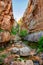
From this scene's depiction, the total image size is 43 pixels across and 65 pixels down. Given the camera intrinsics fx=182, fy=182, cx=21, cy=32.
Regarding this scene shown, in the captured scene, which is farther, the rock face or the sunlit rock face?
the sunlit rock face

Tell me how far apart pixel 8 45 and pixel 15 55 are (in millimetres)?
3519

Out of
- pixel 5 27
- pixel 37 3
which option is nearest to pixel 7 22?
pixel 5 27

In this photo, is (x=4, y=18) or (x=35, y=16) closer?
(x=4, y=18)

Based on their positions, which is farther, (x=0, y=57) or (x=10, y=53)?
(x=10, y=53)

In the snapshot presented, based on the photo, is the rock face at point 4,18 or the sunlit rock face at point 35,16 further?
the sunlit rock face at point 35,16

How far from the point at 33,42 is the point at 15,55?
4.69 metres

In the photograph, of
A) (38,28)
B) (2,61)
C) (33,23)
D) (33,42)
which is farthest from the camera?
(33,23)

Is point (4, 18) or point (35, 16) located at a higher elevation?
point (4, 18)

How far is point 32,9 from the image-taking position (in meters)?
21.3

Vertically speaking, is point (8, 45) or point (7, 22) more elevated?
point (7, 22)

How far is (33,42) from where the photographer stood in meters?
16.5

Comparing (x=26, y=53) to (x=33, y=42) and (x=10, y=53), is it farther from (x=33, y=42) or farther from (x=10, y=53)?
(x=33, y=42)

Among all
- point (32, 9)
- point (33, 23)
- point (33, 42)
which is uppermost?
point (32, 9)

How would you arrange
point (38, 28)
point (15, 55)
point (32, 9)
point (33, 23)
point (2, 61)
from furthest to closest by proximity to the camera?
point (32, 9) < point (33, 23) < point (38, 28) < point (15, 55) < point (2, 61)
